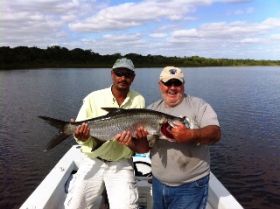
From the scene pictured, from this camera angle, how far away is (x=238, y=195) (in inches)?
458

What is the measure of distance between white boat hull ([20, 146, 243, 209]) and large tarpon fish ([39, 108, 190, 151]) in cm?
→ 122

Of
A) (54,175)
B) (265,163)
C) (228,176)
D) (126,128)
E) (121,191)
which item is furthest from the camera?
(265,163)

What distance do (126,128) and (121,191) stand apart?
99 cm

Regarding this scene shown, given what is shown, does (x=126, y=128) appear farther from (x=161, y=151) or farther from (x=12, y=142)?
(x=12, y=142)

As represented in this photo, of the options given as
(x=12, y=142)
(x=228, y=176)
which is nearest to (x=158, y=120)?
(x=228, y=176)

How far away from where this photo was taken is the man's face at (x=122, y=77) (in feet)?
17.8

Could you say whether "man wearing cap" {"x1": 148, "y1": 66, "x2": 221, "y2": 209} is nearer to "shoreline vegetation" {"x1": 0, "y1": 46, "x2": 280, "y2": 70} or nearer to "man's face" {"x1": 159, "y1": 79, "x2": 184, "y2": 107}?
"man's face" {"x1": 159, "y1": 79, "x2": 184, "y2": 107}

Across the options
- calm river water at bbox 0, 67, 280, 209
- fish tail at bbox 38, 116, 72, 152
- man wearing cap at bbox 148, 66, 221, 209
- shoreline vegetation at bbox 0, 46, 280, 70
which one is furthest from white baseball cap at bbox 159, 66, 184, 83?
shoreline vegetation at bbox 0, 46, 280, 70

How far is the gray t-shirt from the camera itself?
433 cm

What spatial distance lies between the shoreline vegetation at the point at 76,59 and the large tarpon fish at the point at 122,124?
3682 inches

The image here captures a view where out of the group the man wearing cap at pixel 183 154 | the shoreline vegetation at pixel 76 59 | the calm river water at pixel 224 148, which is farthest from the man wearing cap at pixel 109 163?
the shoreline vegetation at pixel 76 59

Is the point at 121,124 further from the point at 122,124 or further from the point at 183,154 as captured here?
the point at 183,154

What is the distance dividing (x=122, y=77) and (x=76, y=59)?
362 feet

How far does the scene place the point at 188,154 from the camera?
14.2 feet
